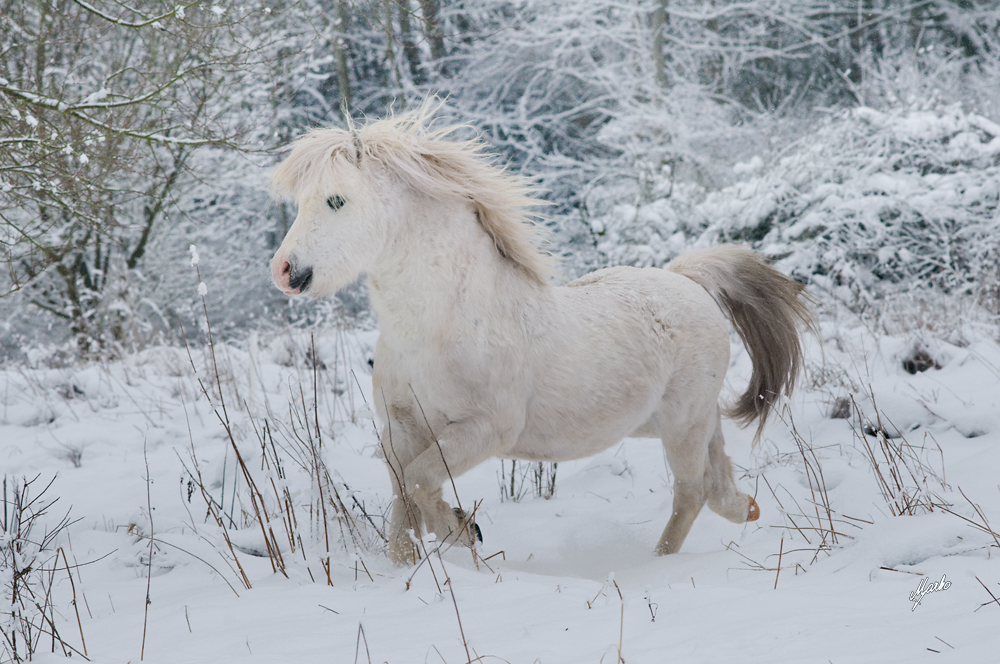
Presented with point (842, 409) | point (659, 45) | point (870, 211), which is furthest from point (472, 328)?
point (659, 45)

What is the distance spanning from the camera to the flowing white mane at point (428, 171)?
2.92m

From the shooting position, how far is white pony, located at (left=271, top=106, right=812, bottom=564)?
9.18ft

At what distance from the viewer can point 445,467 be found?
271 centimetres

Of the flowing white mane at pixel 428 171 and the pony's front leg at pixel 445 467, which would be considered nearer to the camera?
the pony's front leg at pixel 445 467

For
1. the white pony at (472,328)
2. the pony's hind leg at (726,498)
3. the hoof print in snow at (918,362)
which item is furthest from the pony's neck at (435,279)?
the hoof print in snow at (918,362)

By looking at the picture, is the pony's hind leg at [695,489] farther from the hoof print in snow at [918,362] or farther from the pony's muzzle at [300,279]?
the hoof print in snow at [918,362]


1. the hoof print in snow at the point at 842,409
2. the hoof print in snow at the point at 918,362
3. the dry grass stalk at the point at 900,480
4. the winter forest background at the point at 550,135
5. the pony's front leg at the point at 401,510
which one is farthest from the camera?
the hoof print in snow at the point at 918,362

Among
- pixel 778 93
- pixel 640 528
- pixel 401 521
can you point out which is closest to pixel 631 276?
pixel 640 528

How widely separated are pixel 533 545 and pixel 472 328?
4.17 ft

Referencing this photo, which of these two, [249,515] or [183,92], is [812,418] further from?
[183,92]

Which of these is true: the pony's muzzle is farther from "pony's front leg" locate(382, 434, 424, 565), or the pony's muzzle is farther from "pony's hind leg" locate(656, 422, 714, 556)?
"pony's hind leg" locate(656, 422, 714, 556)

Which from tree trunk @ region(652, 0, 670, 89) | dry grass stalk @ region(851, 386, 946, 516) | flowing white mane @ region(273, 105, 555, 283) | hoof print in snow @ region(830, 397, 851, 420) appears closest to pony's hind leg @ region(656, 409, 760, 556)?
dry grass stalk @ region(851, 386, 946, 516)

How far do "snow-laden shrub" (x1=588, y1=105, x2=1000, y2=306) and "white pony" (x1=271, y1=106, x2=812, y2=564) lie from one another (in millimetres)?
5291

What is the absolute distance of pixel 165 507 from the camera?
3842mm
